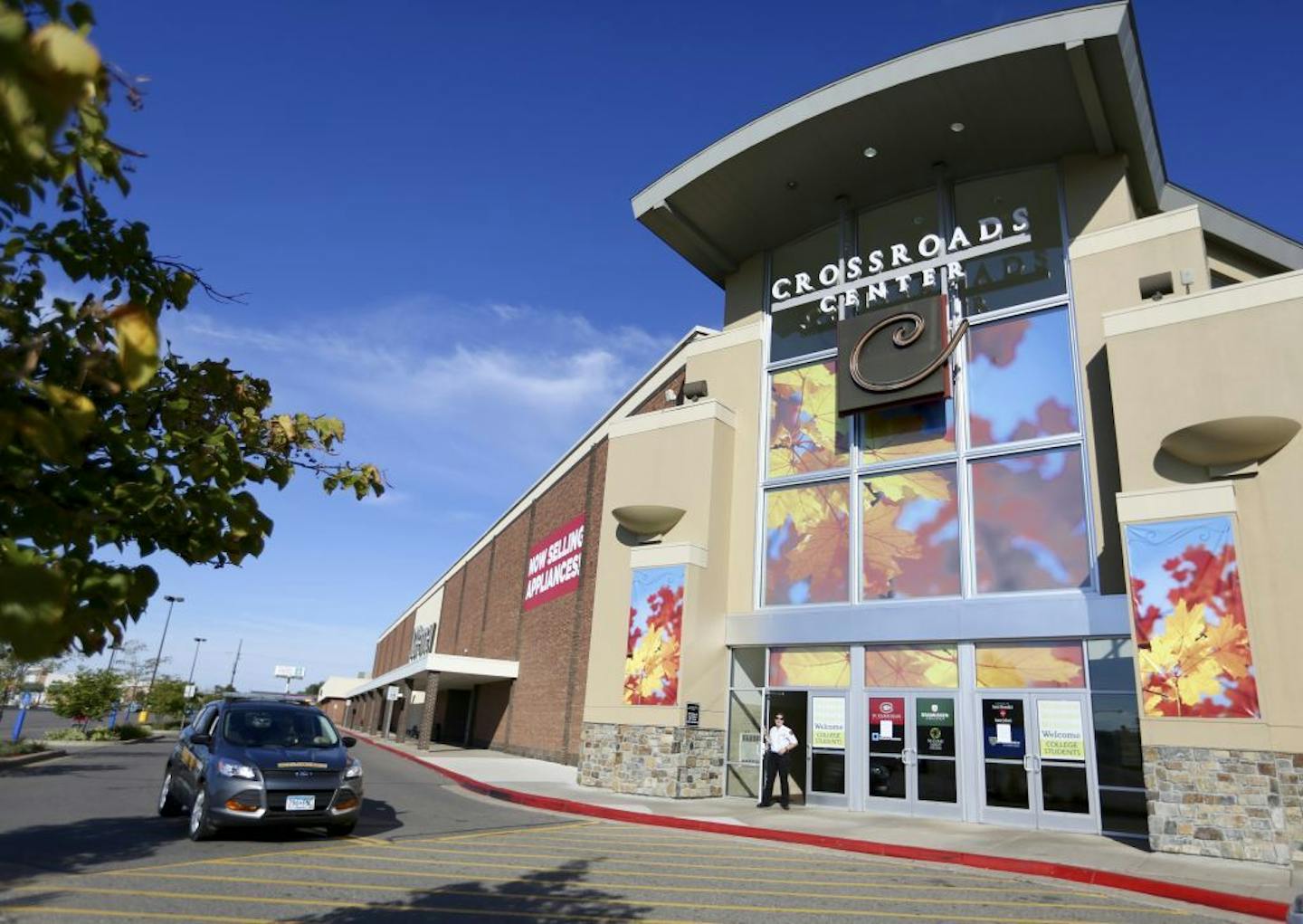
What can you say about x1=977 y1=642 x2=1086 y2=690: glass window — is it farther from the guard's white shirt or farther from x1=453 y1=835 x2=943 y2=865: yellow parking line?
x1=453 y1=835 x2=943 y2=865: yellow parking line

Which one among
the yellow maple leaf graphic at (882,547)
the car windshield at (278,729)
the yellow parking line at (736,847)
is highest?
the yellow maple leaf graphic at (882,547)

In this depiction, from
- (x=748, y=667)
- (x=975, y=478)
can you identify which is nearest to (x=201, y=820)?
(x=748, y=667)

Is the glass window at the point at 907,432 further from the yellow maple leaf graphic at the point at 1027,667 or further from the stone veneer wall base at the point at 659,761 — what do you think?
the stone veneer wall base at the point at 659,761

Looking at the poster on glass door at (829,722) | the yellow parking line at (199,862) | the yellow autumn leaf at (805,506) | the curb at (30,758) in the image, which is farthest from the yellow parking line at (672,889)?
the curb at (30,758)

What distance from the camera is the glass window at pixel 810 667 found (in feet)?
60.0

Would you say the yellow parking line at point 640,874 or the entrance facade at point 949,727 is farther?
the entrance facade at point 949,727

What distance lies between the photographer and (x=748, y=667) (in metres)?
19.9

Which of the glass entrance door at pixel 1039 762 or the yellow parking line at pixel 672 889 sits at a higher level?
the glass entrance door at pixel 1039 762

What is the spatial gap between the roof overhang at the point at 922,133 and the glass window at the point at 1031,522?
23.0 ft

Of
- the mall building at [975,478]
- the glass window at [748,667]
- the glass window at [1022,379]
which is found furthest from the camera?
the glass window at [748,667]

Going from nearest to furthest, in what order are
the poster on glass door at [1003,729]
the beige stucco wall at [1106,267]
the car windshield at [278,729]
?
the car windshield at [278,729] → the poster on glass door at [1003,729] → the beige stucco wall at [1106,267]

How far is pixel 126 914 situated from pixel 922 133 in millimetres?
19648

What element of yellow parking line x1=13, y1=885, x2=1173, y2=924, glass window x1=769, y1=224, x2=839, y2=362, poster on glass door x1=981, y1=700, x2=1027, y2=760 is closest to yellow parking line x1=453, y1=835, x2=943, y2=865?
yellow parking line x1=13, y1=885, x2=1173, y2=924

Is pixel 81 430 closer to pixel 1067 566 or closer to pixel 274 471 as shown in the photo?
pixel 274 471
